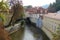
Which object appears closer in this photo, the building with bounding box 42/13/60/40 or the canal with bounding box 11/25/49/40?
the building with bounding box 42/13/60/40

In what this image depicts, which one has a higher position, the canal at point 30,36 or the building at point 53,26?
the building at point 53,26

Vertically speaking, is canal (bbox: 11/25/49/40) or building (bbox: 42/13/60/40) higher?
building (bbox: 42/13/60/40)

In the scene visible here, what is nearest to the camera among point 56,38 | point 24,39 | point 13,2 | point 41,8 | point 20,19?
point 56,38

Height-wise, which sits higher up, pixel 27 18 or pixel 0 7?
pixel 0 7

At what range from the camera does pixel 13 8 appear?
2848cm

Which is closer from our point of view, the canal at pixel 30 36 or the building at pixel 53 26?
the building at pixel 53 26

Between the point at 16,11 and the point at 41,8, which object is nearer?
the point at 16,11

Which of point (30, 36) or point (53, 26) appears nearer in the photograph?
point (53, 26)

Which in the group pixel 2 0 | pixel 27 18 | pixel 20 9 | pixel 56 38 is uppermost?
pixel 2 0

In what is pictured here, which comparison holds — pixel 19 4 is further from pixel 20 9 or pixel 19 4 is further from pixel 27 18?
pixel 27 18

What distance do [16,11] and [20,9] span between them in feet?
3.64

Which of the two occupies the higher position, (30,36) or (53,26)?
(53,26)

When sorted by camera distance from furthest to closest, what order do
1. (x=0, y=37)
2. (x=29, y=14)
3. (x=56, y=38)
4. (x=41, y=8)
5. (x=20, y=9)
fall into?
(x=29, y=14)
(x=41, y=8)
(x=20, y=9)
(x=56, y=38)
(x=0, y=37)

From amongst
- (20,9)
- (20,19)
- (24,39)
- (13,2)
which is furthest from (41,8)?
(24,39)
